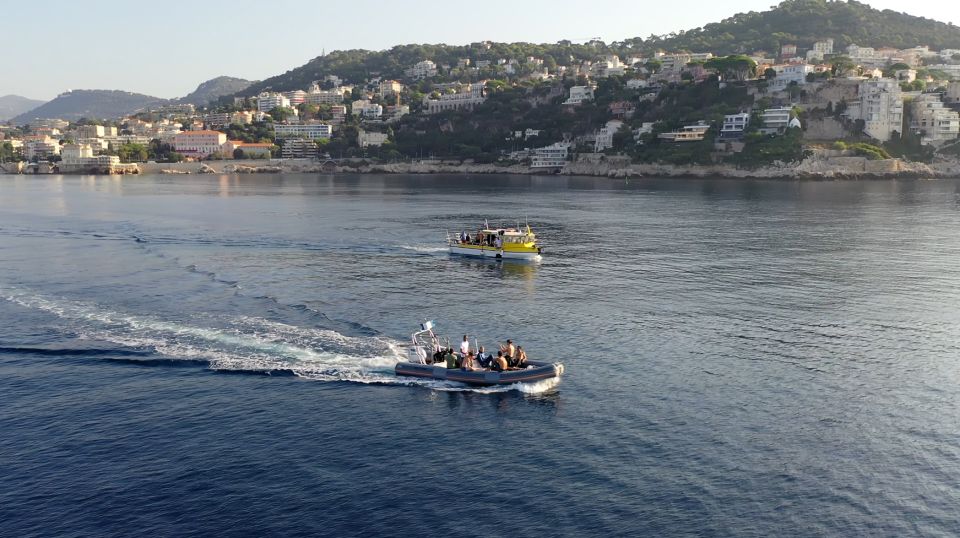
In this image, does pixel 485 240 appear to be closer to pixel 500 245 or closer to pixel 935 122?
pixel 500 245

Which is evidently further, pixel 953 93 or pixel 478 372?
pixel 953 93

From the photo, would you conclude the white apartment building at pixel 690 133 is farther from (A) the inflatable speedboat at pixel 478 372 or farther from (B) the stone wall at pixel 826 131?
(A) the inflatable speedboat at pixel 478 372

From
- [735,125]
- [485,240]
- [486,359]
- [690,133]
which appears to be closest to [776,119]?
[735,125]

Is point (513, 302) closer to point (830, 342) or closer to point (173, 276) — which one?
point (830, 342)

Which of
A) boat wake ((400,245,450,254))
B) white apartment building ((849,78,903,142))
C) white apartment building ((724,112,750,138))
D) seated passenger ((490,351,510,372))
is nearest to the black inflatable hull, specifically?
seated passenger ((490,351,510,372))

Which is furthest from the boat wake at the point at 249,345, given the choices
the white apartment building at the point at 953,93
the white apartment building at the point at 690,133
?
the white apartment building at the point at 953,93

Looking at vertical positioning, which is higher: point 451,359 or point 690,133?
point 690,133
